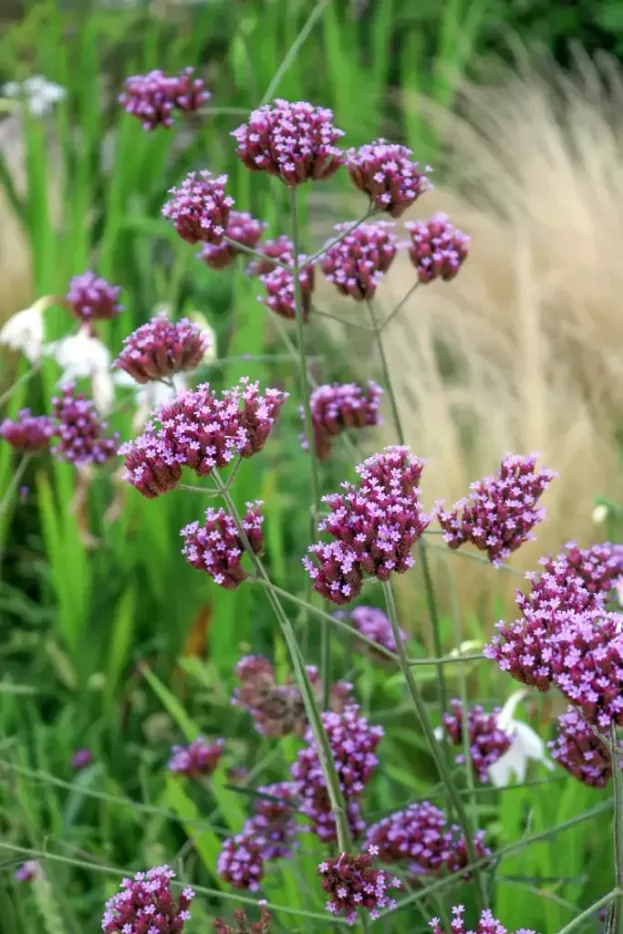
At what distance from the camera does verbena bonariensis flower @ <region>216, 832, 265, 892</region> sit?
1099 mm

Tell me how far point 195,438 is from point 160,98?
2.10 feet

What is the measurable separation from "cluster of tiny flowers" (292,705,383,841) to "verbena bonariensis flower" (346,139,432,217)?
0.45m

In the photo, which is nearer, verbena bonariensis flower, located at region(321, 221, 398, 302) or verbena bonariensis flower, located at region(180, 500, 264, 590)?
verbena bonariensis flower, located at region(180, 500, 264, 590)

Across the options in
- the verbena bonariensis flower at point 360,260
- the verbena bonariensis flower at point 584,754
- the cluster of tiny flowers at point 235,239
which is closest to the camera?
the verbena bonariensis flower at point 584,754

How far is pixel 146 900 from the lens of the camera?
820 mm

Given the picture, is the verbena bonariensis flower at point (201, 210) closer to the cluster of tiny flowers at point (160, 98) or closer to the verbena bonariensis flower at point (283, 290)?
the verbena bonariensis flower at point (283, 290)

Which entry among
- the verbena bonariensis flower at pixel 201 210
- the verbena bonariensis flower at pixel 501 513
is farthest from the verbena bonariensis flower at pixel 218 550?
the verbena bonariensis flower at pixel 201 210

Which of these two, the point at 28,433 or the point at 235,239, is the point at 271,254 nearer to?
the point at 235,239

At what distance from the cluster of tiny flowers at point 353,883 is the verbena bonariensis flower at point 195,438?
289 mm

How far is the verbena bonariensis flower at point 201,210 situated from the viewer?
99cm

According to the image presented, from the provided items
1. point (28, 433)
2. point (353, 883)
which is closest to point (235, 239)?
point (28, 433)

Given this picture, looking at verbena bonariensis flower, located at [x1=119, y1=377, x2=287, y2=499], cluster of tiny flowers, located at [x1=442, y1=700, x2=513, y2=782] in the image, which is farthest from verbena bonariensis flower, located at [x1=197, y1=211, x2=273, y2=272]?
cluster of tiny flowers, located at [x1=442, y1=700, x2=513, y2=782]

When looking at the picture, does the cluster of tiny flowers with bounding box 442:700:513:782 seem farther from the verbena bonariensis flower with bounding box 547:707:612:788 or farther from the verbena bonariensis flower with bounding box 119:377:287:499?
Answer: the verbena bonariensis flower with bounding box 119:377:287:499

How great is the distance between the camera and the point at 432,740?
0.83 meters
